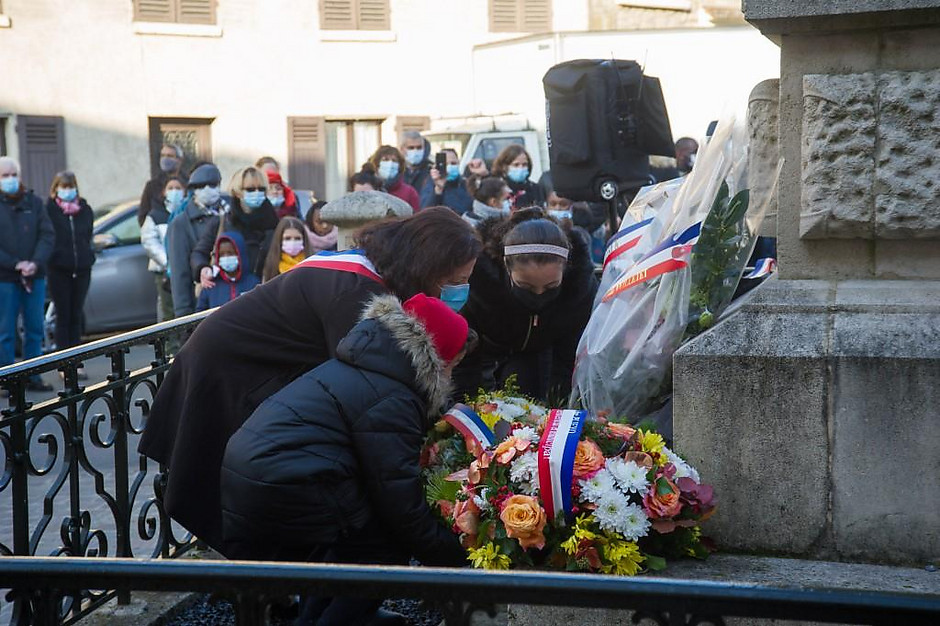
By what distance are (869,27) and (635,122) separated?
4262 millimetres

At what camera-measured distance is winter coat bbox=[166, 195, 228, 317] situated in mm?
9586

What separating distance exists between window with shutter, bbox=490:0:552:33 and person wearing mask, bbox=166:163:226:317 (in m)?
13.0

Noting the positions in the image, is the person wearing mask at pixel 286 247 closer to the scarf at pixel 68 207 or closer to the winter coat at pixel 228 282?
the winter coat at pixel 228 282

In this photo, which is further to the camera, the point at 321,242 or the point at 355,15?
the point at 355,15

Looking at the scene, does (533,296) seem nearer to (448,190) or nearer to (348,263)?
(348,263)

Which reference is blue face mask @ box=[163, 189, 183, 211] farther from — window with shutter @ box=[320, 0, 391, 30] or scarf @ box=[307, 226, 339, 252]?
window with shutter @ box=[320, 0, 391, 30]

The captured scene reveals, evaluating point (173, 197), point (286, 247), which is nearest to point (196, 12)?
point (173, 197)

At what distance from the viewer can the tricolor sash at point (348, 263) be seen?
408cm

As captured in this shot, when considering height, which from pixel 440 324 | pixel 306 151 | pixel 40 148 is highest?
pixel 40 148

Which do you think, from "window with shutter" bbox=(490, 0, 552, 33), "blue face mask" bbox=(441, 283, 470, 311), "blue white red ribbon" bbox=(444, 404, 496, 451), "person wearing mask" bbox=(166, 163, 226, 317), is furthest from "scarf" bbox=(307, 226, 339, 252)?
Result: "window with shutter" bbox=(490, 0, 552, 33)

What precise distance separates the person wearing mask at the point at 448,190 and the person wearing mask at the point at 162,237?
2.12 metres

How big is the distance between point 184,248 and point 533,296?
5190 millimetres

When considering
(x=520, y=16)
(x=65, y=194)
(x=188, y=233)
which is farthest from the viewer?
(x=520, y=16)

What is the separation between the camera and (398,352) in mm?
3557
